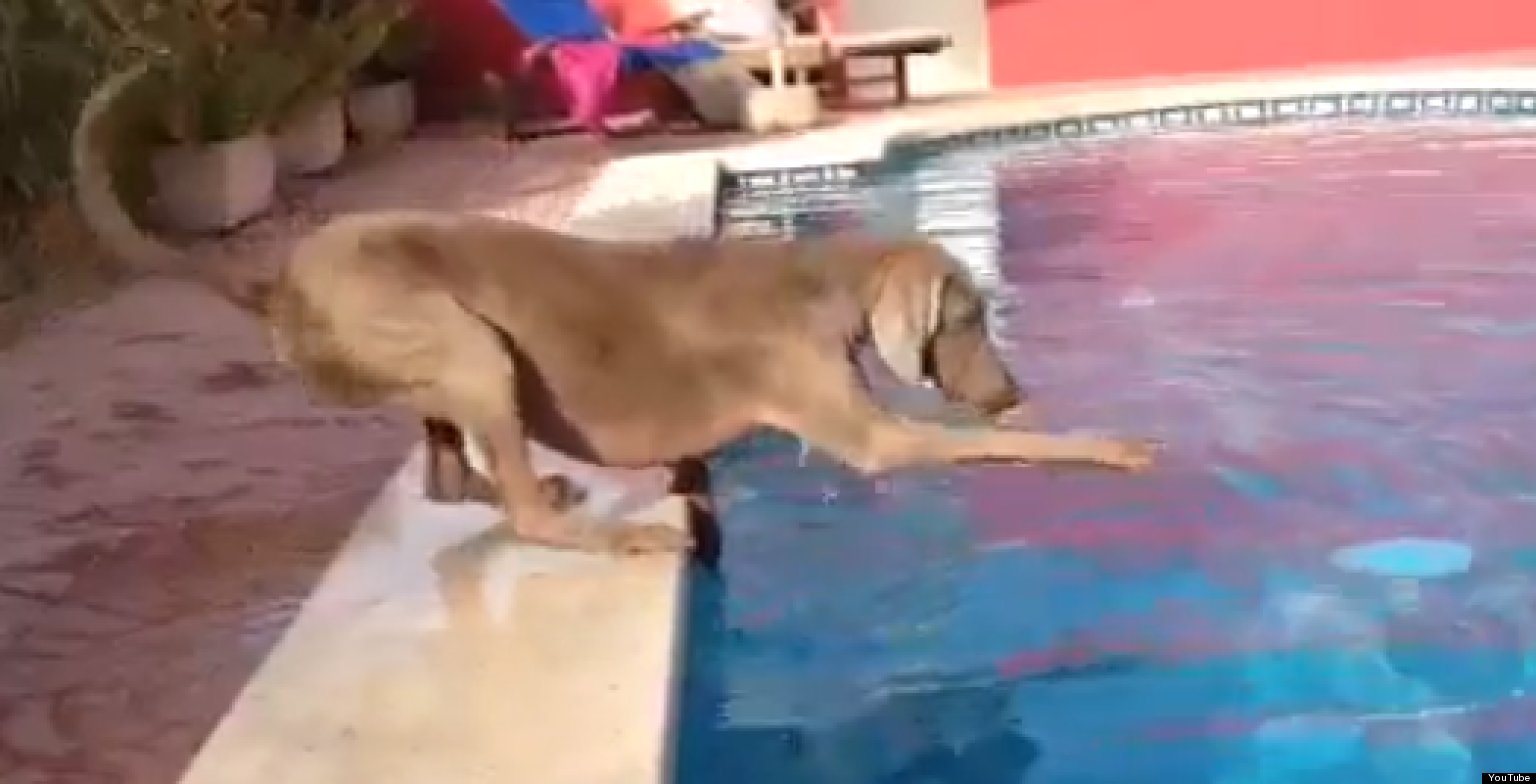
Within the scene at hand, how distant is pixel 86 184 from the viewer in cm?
446

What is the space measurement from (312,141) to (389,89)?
175 centimetres

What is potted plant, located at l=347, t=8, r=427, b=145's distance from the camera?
11.8 m

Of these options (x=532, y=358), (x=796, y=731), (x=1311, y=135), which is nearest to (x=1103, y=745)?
(x=796, y=731)

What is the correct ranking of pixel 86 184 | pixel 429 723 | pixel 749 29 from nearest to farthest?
1. pixel 429 723
2. pixel 86 184
3. pixel 749 29

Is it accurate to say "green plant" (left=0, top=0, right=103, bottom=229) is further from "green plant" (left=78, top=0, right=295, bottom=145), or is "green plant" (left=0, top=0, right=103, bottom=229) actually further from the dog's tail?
the dog's tail

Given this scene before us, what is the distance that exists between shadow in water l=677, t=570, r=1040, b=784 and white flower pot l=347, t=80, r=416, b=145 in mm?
8043

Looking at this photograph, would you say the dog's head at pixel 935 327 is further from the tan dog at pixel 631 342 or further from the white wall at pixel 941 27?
the white wall at pixel 941 27

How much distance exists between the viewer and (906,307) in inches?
149

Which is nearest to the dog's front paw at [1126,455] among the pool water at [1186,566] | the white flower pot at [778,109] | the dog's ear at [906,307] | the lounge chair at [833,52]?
the dog's ear at [906,307]

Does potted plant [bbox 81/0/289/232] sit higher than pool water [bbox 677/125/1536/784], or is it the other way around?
potted plant [bbox 81/0/289/232]

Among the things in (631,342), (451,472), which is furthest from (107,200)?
(631,342)

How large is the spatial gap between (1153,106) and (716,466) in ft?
21.2

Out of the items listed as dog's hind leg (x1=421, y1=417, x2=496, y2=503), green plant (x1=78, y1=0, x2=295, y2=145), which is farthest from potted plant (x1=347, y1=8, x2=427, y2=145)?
dog's hind leg (x1=421, y1=417, x2=496, y2=503)

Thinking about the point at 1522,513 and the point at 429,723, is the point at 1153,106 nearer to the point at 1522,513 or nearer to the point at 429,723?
the point at 1522,513
